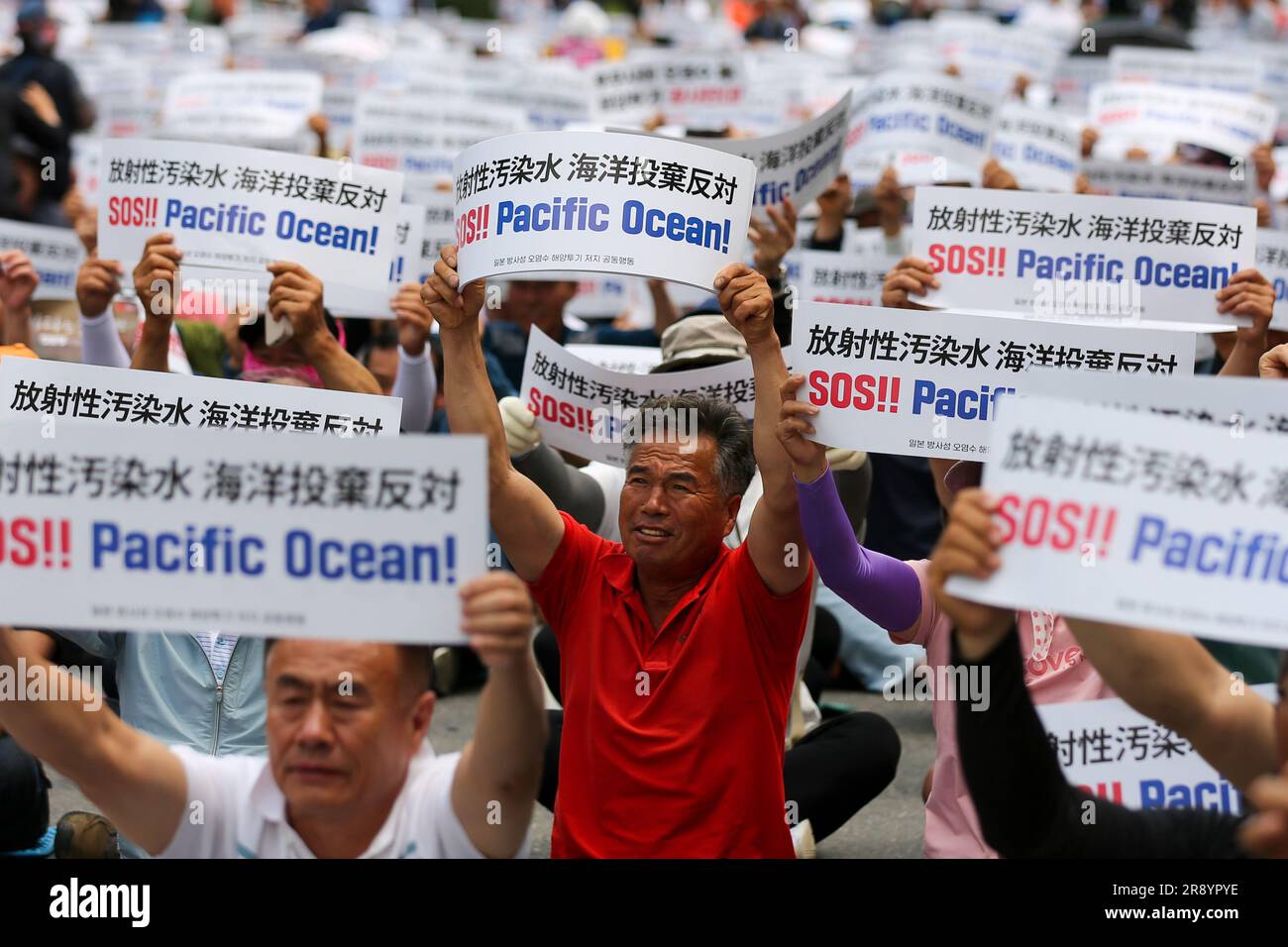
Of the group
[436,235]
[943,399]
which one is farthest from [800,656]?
[436,235]

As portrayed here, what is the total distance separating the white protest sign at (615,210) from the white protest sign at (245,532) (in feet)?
5.10

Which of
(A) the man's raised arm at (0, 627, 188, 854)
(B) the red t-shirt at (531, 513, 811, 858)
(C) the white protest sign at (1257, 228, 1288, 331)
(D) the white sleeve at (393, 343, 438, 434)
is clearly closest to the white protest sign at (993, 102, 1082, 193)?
(C) the white protest sign at (1257, 228, 1288, 331)

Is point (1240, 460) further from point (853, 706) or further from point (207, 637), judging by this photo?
point (853, 706)

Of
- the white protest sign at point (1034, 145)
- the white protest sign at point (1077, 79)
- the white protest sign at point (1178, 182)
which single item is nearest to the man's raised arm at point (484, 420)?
the white protest sign at point (1178, 182)

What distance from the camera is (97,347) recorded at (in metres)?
5.14

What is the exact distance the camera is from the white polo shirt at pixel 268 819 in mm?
2945

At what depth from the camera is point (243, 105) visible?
9.78m

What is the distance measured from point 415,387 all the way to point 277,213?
0.78 meters

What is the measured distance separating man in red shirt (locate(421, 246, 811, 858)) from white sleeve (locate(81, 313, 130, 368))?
1.56m

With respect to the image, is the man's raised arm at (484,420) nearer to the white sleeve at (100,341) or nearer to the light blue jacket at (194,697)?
the light blue jacket at (194,697)

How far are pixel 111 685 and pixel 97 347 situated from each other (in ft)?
3.24

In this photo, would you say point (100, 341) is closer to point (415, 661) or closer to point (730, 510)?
point (730, 510)

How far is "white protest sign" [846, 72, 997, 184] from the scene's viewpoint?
830 centimetres
